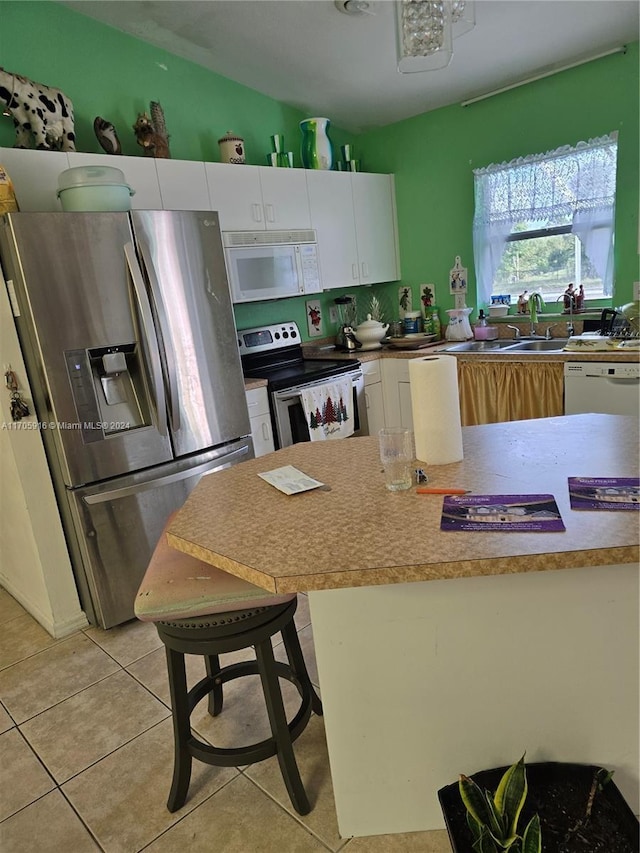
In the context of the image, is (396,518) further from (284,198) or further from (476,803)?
(284,198)

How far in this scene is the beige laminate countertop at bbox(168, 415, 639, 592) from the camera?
1.03 meters

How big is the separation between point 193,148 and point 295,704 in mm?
3181

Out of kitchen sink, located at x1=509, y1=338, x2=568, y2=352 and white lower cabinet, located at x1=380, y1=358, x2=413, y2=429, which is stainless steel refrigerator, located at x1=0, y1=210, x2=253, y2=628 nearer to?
white lower cabinet, located at x1=380, y1=358, x2=413, y2=429

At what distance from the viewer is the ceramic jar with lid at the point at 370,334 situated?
163 inches

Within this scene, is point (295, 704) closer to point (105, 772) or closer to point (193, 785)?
point (193, 785)

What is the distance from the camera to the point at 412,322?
14.0 ft

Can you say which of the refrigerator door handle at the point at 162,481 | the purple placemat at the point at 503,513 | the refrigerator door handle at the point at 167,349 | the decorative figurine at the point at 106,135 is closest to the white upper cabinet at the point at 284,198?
the decorative figurine at the point at 106,135

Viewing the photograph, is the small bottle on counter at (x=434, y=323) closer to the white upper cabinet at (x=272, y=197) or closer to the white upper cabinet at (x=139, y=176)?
the white upper cabinet at (x=272, y=197)

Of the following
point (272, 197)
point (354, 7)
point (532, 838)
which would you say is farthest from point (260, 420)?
point (532, 838)

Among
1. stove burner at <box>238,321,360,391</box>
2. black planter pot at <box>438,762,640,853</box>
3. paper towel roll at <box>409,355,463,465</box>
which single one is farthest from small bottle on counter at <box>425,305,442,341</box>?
black planter pot at <box>438,762,640,853</box>

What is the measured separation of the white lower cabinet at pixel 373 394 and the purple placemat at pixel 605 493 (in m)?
2.60

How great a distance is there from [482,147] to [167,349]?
269cm

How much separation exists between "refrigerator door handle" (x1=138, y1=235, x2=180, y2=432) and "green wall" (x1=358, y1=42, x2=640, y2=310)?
95.4 inches

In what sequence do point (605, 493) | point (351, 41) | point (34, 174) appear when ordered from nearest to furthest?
point (605, 493) < point (34, 174) < point (351, 41)
